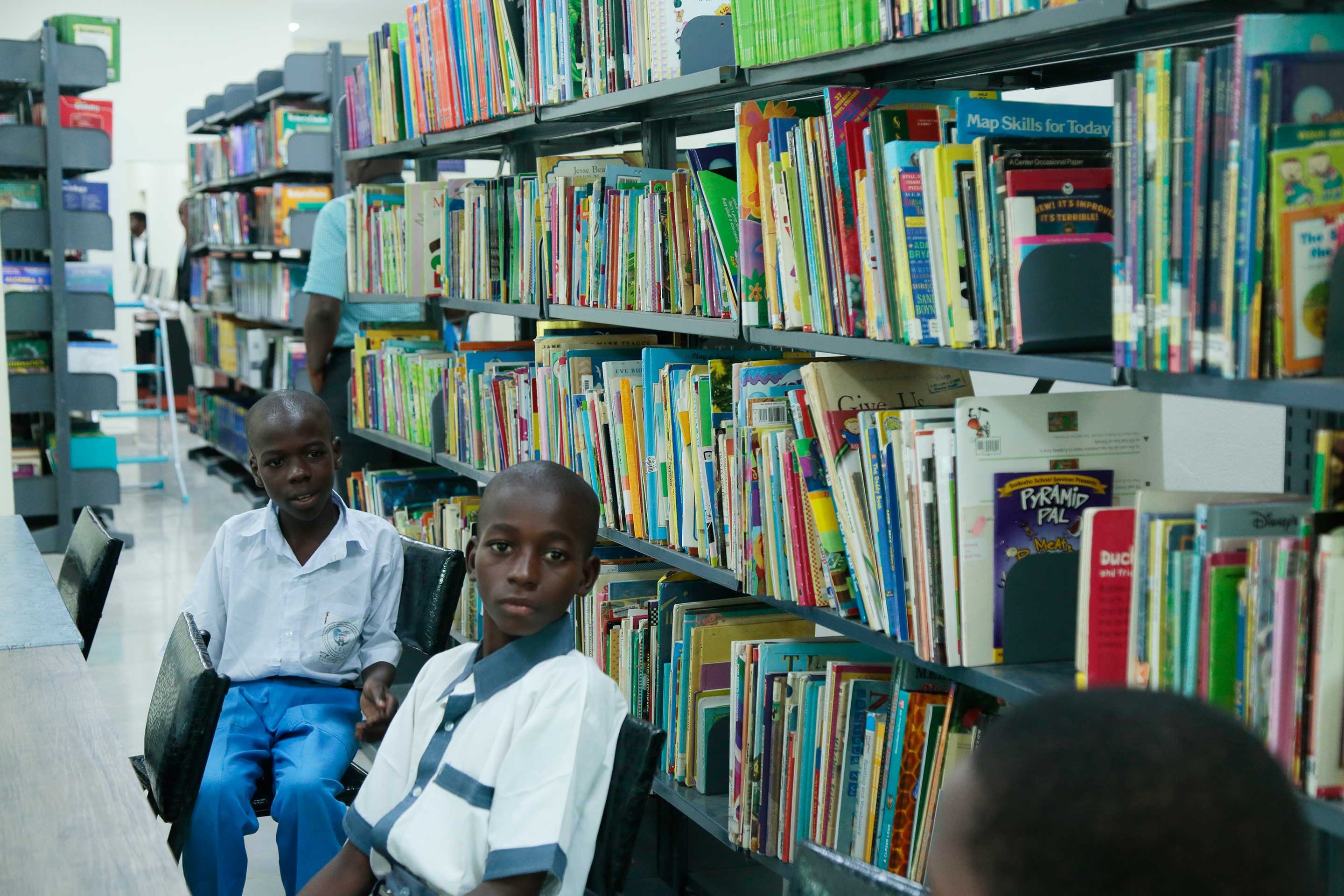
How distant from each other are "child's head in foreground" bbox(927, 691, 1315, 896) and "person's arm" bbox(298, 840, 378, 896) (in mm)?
1155

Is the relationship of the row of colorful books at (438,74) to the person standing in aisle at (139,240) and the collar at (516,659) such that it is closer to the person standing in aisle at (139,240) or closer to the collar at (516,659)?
the collar at (516,659)

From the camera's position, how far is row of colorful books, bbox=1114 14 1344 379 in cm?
116

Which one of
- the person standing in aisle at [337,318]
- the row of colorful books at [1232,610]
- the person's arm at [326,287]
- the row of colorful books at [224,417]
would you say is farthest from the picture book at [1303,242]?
the row of colorful books at [224,417]

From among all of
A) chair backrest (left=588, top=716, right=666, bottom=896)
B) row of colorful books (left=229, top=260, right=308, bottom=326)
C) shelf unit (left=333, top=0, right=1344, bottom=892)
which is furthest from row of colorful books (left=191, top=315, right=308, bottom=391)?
chair backrest (left=588, top=716, right=666, bottom=896)

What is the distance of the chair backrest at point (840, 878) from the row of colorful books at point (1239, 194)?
0.55 metres

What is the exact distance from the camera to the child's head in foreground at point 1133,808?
56 cm

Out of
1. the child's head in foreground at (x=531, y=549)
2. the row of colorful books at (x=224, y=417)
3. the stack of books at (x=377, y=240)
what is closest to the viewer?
the child's head in foreground at (x=531, y=549)

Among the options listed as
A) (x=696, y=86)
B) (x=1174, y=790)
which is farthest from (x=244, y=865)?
(x=1174, y=790)

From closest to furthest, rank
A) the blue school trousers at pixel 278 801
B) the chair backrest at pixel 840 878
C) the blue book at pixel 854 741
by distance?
the chair backrest at pixel 840 878
the blue book at pixel 854 741
the blue school trousers at pixel 278 801

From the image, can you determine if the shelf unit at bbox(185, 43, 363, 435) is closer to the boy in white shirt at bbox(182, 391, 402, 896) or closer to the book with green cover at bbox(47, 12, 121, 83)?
the book with green cover at bbox(47, 12, 121, 83)

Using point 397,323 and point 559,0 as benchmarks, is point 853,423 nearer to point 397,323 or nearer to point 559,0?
point 559,0

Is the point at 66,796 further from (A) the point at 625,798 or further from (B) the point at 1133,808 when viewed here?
(B) the point at 1133,808

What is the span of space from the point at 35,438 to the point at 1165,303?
6.13m

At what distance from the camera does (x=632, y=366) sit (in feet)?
8.66
